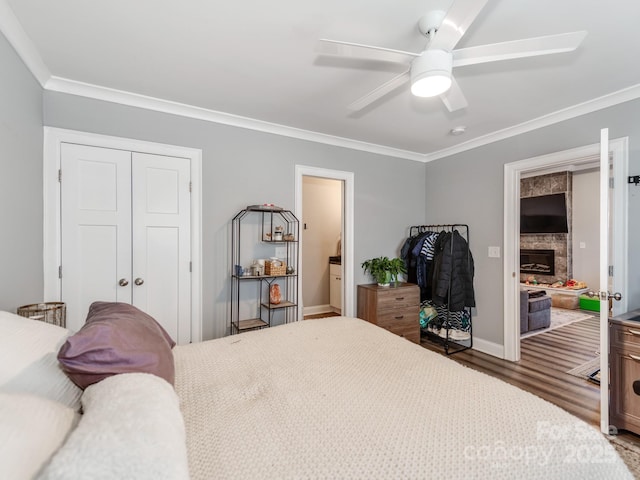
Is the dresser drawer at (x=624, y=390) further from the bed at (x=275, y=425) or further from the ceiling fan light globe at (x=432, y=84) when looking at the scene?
the ceiling fan light globe at (x=432, y=84)

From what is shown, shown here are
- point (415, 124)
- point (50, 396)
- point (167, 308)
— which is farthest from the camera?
point (415, 124)

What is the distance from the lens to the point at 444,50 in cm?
146

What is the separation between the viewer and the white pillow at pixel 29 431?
551mm

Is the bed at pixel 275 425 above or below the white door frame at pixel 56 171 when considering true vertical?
below

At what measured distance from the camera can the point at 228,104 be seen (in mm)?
2582

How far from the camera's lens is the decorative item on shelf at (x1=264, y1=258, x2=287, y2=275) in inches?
113

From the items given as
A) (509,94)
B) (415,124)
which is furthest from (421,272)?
(509,94)

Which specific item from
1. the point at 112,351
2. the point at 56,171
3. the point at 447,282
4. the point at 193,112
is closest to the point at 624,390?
the point at 447,282

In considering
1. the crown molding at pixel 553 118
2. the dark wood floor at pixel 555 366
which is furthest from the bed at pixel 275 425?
the crown molding at pixel 553 118

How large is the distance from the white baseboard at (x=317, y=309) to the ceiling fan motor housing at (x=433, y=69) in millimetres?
4072

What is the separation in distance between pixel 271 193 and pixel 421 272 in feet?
6.93

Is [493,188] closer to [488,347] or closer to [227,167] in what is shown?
[488,347]

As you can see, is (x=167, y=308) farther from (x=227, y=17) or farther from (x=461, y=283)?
(x=461, y=283)

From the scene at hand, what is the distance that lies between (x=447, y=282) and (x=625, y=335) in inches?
59.4
